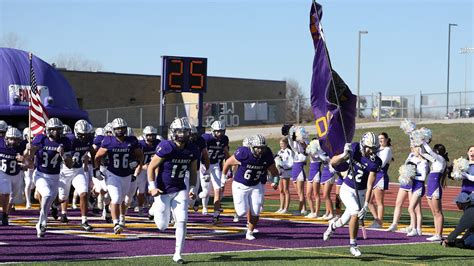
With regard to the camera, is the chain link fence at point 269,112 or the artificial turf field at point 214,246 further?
the chain link fence at point 269,112

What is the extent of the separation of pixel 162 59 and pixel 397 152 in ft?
57.8

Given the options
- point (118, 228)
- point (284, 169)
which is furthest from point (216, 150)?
point (118, 228)

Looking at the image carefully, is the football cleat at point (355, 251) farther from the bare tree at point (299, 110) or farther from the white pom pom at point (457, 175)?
the bare tree at point (299, 110)

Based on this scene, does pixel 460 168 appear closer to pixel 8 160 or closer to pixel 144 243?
pixel 144 243

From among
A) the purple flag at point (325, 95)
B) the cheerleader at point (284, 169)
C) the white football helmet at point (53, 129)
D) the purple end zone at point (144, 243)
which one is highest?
the purple flag at point (325, 95)

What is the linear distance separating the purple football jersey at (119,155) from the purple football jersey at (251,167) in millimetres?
1828

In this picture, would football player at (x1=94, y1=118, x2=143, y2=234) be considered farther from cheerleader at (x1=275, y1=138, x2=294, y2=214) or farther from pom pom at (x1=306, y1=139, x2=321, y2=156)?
cheerleader at (x1=275, y1=138, x2=294, y2=214)

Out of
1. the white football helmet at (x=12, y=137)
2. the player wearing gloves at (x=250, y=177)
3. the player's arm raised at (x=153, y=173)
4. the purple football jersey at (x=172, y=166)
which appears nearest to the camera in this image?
the player's arm raised at (x=153, y=173)

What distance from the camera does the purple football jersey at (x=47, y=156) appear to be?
1553 centimetres

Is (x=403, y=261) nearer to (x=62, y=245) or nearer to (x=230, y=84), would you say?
(x=62, y=245)

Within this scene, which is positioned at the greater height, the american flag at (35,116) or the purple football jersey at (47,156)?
the american flag at (35,116)

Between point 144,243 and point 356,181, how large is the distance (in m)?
3.26

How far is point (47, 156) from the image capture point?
51.0 feet

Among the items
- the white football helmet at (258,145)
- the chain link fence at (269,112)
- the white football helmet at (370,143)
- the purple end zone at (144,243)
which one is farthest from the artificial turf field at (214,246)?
the chain link fence at (269,112)
